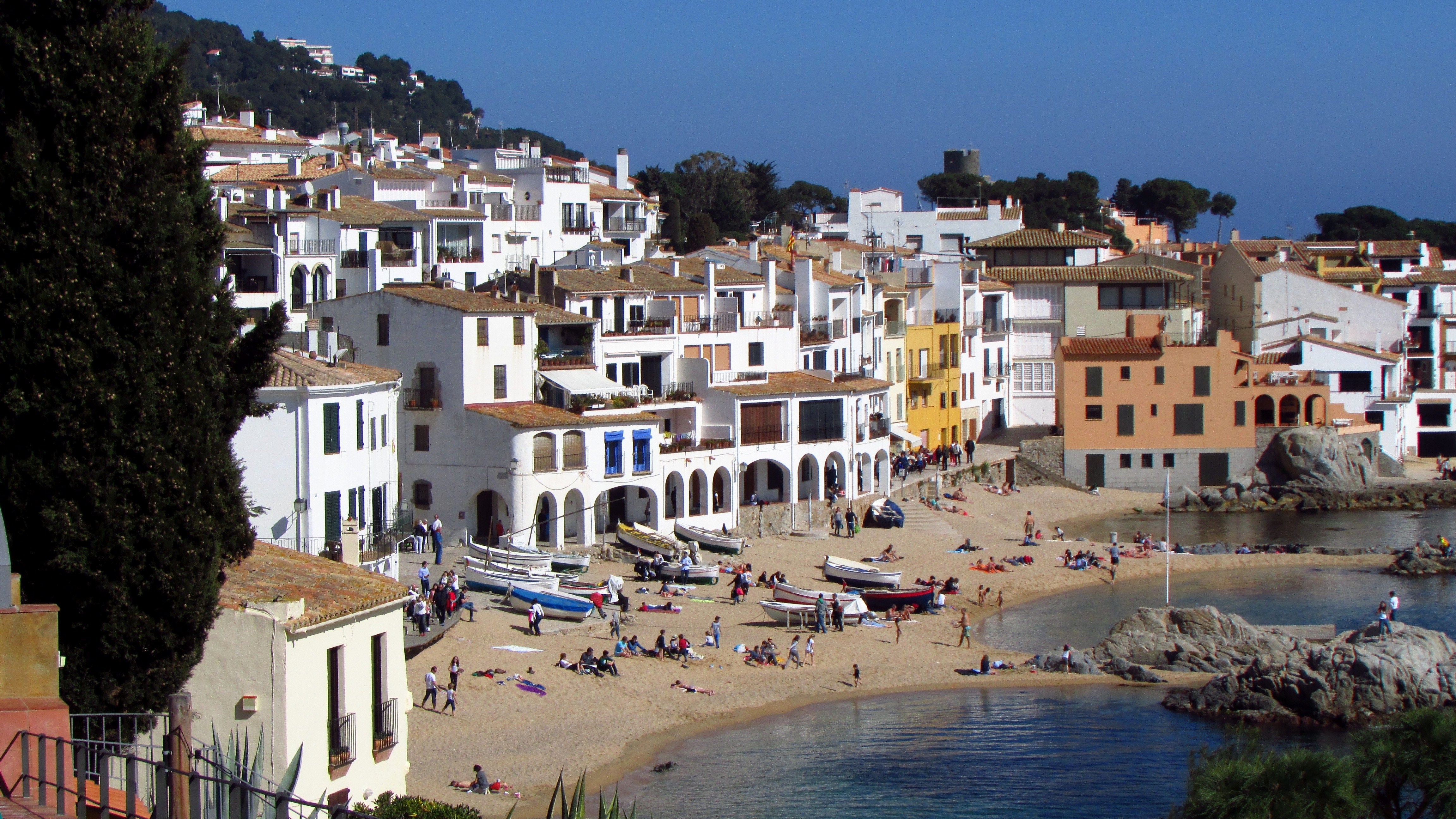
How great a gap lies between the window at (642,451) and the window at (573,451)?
2202mm

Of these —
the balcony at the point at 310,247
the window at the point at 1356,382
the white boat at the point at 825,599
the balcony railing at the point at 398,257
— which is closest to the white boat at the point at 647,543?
the white boat at the point at 825,599

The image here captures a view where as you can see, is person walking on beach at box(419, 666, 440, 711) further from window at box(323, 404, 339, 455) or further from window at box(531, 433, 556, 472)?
window at box(531, 433, 556, 472)

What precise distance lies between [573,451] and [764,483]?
11849 millimetres

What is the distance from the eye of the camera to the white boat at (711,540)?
5178cm

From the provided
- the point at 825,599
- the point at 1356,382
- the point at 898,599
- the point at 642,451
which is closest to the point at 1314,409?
the point at 1356,382

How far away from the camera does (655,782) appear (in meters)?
30.8

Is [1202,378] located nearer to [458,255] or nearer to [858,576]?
[858,576]

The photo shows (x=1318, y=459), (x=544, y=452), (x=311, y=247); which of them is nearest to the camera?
(x=544, y=452)

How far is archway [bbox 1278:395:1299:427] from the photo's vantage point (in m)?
75.5

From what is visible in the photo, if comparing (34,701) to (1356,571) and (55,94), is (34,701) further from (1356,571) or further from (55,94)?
(1356,571)

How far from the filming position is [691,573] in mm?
46875

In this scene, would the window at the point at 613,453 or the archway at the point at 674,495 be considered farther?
the archway at the point at 674,495

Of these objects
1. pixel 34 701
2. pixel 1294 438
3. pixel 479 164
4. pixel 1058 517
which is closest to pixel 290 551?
pixel 34 701

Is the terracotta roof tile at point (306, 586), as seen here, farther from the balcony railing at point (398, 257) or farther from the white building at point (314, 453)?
the balcony railing at point (398, 257)
